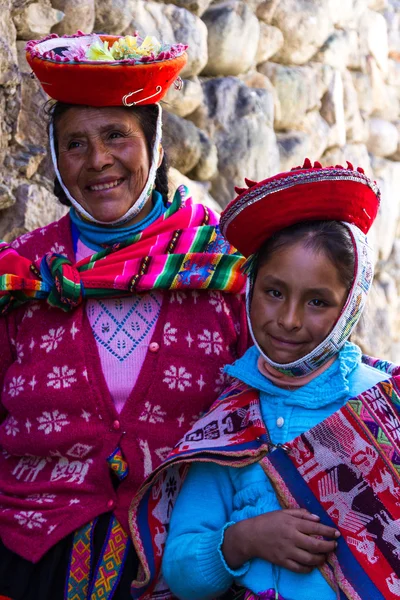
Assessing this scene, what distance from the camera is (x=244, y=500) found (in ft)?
6.13

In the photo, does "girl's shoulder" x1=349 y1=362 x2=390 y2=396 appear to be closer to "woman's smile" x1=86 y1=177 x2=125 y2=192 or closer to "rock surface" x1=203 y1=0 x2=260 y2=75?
"woman's smile" x1=86 y1=177 x2=125 y2=192

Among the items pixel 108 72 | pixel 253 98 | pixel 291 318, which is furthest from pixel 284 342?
pixel 253 98

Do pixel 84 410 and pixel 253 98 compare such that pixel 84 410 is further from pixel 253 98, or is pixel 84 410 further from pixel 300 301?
pixel 253 98

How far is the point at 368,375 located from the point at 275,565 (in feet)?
1.51

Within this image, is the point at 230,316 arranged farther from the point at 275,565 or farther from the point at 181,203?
the point at 275,565

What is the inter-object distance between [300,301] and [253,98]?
266 cm

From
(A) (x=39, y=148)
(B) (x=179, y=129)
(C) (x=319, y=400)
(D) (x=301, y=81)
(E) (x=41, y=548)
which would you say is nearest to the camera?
(C) (x=319, y=400)

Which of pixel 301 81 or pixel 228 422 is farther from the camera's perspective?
pixel 301 81

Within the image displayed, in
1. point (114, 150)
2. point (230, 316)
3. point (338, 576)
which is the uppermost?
point (114, 150)

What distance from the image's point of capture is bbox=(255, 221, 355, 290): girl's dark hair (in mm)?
1817

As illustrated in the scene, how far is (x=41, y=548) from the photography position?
2.05 metres

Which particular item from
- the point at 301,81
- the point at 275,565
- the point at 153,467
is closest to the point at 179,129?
the point at 301,81

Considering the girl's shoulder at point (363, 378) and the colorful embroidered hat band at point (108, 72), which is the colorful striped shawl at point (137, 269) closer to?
the colorful embroidered hat band at point (108, 72)

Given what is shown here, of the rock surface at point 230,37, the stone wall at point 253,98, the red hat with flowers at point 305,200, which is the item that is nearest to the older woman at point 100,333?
the red hat with flowers at point 305,200
